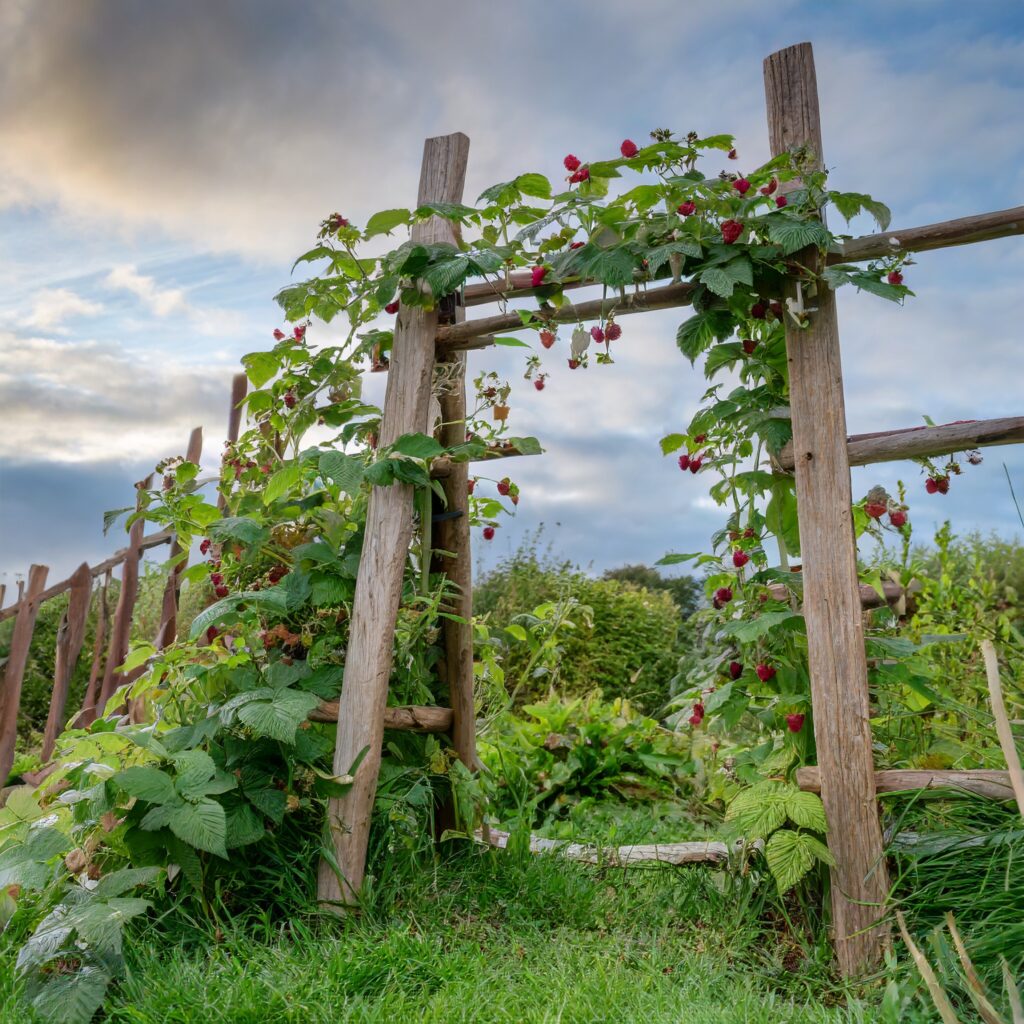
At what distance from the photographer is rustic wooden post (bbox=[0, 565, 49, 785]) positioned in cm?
519

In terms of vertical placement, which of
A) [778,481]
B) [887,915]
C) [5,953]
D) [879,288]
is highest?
[879,288]

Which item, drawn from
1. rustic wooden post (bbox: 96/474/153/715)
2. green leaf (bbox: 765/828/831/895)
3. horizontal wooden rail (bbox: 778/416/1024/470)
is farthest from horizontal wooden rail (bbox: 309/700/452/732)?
rustic wooden post (bbox: 96/474/153/715)

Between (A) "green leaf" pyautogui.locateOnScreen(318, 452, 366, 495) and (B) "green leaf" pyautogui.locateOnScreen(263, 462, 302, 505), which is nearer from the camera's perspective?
(A) "green leaf" pyautogui.locateOnScreen(318, 452, 366, 495)

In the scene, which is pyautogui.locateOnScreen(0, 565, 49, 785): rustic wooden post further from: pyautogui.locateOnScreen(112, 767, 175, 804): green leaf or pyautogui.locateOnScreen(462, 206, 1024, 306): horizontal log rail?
pyautogui.locateOnScreen(462, 206, 1024, 306): horizontal log rail

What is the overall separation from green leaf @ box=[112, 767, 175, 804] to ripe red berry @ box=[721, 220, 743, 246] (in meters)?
2.18

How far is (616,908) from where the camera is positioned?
118 inches

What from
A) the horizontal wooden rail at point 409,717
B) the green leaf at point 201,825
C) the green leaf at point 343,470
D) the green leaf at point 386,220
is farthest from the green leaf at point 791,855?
the green leaf at point 386,220

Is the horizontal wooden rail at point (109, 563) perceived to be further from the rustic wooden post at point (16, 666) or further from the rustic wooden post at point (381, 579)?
the rustic wooden post at point (381, 579)

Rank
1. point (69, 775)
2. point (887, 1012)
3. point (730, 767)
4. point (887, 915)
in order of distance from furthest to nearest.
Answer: point (730, 767) → point (69, 775) → point (887, 915) → point (887, 1012)

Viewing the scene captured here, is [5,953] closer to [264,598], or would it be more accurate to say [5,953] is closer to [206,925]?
[206,925]

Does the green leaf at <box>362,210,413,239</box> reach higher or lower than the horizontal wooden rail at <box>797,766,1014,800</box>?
higher

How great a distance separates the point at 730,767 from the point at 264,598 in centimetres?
164

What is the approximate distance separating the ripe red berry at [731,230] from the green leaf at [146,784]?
7.16 ft

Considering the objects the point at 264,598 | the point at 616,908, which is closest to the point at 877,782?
the point at 616,908
